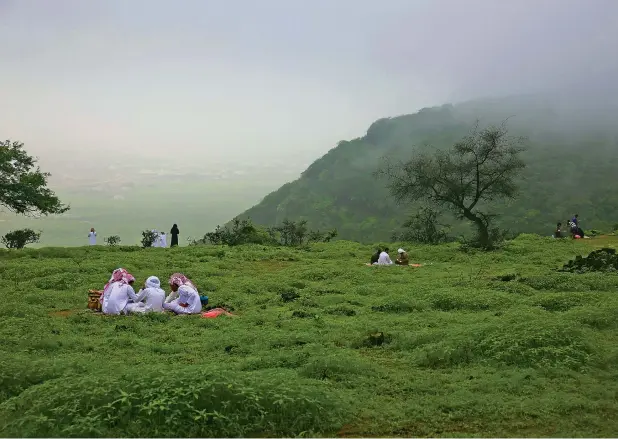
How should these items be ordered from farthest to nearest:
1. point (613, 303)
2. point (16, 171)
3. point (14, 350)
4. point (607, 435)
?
point (16, 171)
point (613, 303)
point (14, 350)
point (607, 435)

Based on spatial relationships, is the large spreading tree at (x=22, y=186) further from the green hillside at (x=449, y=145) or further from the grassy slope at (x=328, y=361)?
the green hillside at (x=449, y=145)

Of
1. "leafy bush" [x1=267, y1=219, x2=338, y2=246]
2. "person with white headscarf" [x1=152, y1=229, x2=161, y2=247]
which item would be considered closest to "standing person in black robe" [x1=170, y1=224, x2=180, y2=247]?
"person with white headscarf" [x1=152, y1=229, x2=161, y2=247]

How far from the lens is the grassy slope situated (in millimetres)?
7250

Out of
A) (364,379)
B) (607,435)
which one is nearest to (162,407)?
(364,379)

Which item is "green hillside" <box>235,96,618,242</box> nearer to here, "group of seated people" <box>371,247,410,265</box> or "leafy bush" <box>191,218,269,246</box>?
"leafy bush" <box>191,218,269,246</box>

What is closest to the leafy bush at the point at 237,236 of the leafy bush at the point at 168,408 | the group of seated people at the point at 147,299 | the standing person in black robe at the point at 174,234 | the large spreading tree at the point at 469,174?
the standing person in black robe at the point at 174,234

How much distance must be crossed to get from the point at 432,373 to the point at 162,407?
178 inches

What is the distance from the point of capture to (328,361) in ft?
31.0

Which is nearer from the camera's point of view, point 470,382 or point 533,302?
point 470,382

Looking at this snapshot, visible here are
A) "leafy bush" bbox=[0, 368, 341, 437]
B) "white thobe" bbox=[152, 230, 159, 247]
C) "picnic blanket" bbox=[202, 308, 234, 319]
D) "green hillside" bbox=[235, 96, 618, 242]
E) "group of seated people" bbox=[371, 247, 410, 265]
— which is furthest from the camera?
"green hillside" bbox=[235, 96, 618, 242]

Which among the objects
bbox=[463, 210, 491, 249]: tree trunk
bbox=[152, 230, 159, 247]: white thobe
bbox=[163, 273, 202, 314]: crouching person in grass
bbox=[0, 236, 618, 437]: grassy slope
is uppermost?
bbox=[152, 230, 159, 247]: white thobe

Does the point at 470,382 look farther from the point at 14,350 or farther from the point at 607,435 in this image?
the point at 14,350

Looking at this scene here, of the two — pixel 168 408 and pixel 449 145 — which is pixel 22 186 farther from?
pixel 449 145

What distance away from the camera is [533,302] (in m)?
15.2
